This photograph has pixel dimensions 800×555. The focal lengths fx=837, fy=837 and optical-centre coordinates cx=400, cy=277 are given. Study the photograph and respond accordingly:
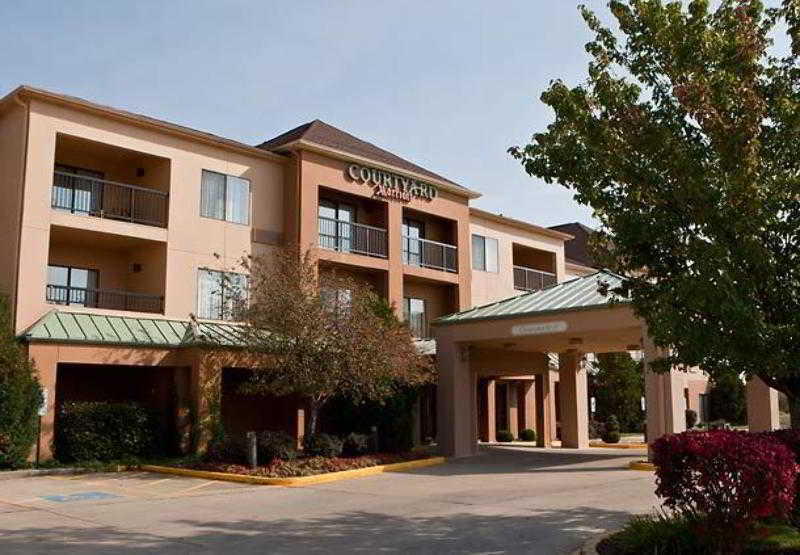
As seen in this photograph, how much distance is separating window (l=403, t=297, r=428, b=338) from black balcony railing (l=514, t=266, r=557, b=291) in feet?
22.6

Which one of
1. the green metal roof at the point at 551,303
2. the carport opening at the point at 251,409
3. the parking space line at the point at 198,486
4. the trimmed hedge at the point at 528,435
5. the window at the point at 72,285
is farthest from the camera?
the trimmed hedge at the point at 528,435

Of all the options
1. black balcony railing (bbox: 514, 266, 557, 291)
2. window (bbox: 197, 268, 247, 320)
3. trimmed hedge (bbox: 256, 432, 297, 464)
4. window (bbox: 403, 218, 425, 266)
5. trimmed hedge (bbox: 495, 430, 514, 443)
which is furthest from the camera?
black balcony railing (bbox: 514, 266, 557, 291)

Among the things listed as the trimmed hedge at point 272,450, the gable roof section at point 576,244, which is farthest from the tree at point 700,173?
the gable roof section at point 576,244

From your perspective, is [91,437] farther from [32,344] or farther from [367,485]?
[367,485]

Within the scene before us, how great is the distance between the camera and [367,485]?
18.3 metres

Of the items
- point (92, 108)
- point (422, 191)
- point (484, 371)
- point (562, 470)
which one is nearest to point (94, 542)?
point (562, 470)

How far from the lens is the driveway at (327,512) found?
1084cm


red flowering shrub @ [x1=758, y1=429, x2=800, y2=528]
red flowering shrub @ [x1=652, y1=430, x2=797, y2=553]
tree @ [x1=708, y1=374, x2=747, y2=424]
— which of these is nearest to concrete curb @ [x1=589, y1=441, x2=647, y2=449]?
tree @ [x1=708, y1=374, x2=747, y2=424]

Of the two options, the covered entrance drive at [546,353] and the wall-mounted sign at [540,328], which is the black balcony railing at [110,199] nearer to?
the covered entrance drive at [546,353]

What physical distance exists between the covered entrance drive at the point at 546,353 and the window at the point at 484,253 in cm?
543

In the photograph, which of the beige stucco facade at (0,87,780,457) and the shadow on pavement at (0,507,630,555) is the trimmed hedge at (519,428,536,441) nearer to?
the beige stucco facade at (0,87,780,457)

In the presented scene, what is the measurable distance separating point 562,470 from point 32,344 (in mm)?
13647

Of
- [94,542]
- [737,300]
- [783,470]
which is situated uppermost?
[737,300]

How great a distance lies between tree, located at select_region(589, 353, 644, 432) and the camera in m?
38.3
